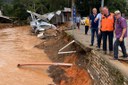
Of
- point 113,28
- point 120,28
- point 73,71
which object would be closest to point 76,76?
point 73,71

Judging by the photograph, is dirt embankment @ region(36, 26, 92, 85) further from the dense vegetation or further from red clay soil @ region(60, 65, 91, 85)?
the dense vegetation

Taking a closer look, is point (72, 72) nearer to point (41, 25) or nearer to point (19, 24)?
point (41, 25)

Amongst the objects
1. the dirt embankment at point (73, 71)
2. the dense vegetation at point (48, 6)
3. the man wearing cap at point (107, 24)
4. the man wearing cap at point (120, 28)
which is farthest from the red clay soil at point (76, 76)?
the dense vegetation at point (48, 6)

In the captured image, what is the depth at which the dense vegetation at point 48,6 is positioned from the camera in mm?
49281

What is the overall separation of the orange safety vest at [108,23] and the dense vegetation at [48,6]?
37.3 metres

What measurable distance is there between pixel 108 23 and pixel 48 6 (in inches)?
1989

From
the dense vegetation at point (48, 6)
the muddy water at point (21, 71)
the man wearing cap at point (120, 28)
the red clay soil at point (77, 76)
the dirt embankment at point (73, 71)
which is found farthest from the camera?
the dense vegetation at point (48, 6)

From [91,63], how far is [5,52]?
1246 cm

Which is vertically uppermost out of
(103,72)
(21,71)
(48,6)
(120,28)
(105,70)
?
(120,28)

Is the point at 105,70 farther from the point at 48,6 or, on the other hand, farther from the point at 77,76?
the point at 48,6

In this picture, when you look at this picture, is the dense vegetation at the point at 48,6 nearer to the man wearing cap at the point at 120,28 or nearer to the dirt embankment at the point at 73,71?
the dirt embankment at the point at 73,71

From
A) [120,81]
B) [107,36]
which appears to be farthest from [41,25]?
[120,81]

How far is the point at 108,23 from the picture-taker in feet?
36.8

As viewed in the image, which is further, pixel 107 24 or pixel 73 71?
pixel 73 71
